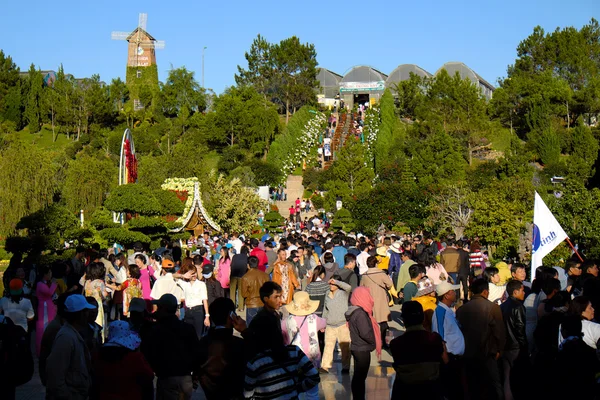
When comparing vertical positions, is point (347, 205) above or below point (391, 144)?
below

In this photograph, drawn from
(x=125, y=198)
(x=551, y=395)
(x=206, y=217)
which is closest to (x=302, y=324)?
(x=551, y=395)

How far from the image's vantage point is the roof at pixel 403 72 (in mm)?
70625

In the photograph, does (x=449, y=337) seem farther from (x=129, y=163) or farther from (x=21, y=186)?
(x=21, y=186)

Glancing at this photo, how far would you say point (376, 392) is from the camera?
923 centimetres

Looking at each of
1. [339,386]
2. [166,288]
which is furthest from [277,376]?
[166,288]

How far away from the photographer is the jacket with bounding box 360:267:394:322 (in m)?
10.5

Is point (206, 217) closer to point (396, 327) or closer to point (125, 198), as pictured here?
point (125, 198)

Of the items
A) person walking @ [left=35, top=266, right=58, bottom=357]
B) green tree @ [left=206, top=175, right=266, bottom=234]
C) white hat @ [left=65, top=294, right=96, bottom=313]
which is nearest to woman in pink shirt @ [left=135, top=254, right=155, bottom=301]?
person walking @ [left=35, top=266, right=58, bottom=357]

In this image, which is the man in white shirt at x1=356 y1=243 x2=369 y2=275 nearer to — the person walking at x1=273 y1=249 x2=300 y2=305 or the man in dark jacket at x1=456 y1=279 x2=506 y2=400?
the person walking at x1=273 y1=249 x2=300 y2=305

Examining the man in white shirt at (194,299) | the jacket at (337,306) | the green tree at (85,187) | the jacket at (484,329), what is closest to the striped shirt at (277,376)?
the jacket at (484,329)

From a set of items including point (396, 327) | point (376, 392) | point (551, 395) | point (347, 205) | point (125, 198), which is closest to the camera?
point (551, 395)

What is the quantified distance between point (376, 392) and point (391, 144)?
144ft

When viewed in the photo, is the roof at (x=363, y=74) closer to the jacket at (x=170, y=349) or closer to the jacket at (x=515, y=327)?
the jacket at (x=515, y=327)

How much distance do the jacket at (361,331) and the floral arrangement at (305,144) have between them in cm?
4458
